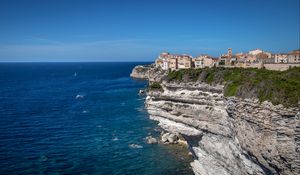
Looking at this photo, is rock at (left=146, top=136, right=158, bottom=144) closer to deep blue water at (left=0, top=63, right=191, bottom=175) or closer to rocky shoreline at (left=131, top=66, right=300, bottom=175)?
deep blue water at (left=0, top=63, right=191, bottom=175)

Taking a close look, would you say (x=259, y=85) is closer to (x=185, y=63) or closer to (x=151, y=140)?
(x=151, y=140)

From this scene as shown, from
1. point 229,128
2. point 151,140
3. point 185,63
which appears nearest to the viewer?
point 229,128

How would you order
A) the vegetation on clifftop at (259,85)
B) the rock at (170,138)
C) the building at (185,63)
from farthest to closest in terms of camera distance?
the building at (185,63)
the rock at (170,138)
the vegetation on clifftop at (259,85)

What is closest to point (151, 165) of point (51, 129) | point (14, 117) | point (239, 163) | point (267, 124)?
point (239, 163)

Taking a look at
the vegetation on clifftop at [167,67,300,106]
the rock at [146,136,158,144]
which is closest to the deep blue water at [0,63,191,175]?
the rock at [146,136,158,144]

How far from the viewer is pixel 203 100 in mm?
22203

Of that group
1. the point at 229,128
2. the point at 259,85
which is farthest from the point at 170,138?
the point at 259,85

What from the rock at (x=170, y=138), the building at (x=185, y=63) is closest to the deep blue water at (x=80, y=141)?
the rock at (x=170, y=138)

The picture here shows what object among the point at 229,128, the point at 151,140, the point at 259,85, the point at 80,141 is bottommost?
the point at 80,141

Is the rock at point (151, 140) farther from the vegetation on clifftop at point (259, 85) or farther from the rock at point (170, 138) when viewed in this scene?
the vegetation on clifftop at point (259, 85)

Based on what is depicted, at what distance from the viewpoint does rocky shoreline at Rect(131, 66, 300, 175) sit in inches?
558

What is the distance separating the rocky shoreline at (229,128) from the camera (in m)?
14.2

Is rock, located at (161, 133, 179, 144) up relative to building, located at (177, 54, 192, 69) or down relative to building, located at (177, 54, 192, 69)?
down

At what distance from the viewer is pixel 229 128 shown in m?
19.3
